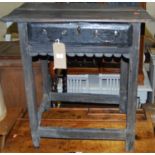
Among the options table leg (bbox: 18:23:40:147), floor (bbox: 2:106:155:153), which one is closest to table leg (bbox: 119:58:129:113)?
floor (bbox: 2:106:155:153)

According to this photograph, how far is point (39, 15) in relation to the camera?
1006 mm

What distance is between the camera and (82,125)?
4.33 ft

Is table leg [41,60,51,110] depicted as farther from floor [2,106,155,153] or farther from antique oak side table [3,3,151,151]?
antique oak side table [3,3,151,151]

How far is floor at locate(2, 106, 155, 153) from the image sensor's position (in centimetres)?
118

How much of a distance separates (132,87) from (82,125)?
39 centimetres

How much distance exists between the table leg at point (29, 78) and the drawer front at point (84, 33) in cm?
3

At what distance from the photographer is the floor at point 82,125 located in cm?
118

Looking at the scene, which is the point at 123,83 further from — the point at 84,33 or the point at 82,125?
the point at 84,33

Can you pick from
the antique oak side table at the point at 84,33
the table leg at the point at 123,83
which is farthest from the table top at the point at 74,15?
the table leg at the point at 123,83

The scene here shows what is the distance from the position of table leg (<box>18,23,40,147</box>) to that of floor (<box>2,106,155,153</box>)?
0.09m

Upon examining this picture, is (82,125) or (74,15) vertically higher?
(74,15)

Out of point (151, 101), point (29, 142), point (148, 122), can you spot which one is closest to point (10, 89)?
point (29, 142)

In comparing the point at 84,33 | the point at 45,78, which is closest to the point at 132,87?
the point at 84,33

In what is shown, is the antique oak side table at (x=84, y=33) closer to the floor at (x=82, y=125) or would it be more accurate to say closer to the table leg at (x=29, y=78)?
the table leg at (x=29, y=78)
